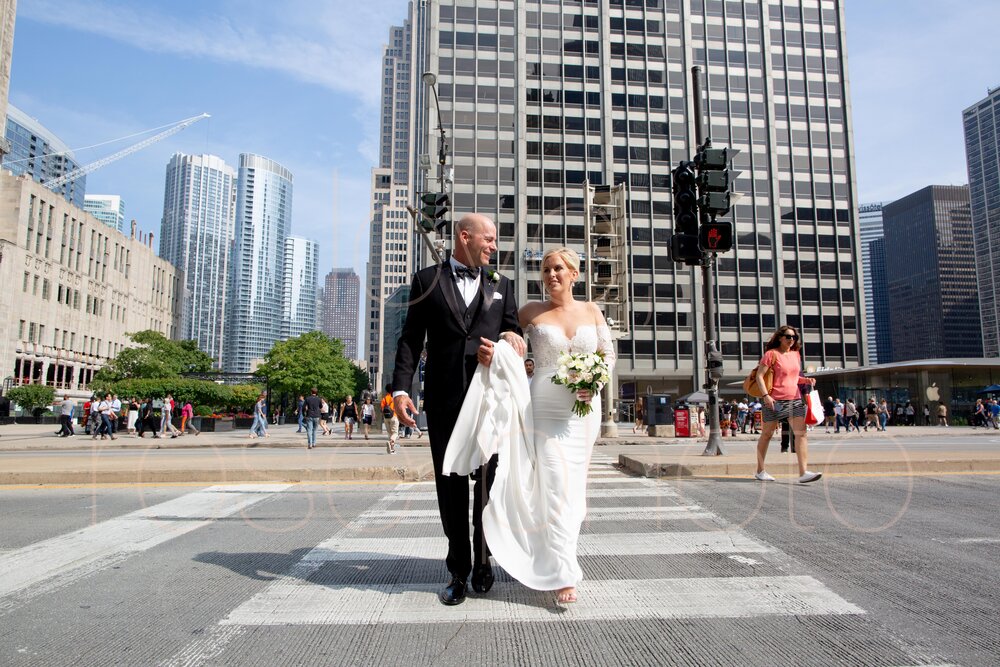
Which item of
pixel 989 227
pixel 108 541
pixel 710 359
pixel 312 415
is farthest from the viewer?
pixel 989 227

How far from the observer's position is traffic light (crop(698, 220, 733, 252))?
1064 cm

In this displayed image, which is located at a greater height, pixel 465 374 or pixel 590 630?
pixel 465 374

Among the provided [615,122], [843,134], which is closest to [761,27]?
[843,134]

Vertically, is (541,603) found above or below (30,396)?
below

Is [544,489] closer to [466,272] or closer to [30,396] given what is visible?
[466,272]

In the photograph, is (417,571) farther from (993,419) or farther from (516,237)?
(516,237)

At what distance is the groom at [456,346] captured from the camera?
10.7 feet

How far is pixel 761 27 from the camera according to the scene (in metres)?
70.2

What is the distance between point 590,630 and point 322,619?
1.23 m

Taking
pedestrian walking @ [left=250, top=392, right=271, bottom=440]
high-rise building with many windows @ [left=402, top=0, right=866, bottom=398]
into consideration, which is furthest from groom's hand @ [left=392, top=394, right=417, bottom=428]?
high-rise building with many windows @ [left=402, top=0, right=866, bottom=398]

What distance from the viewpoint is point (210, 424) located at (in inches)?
1532

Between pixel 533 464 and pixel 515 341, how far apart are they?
68cm

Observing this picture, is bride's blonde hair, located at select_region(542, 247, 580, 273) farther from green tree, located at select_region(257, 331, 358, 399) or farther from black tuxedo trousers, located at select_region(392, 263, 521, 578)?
green tree, located at select_region(257, 331, 358, 399)

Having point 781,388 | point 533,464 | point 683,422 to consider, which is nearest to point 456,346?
point 533,464
